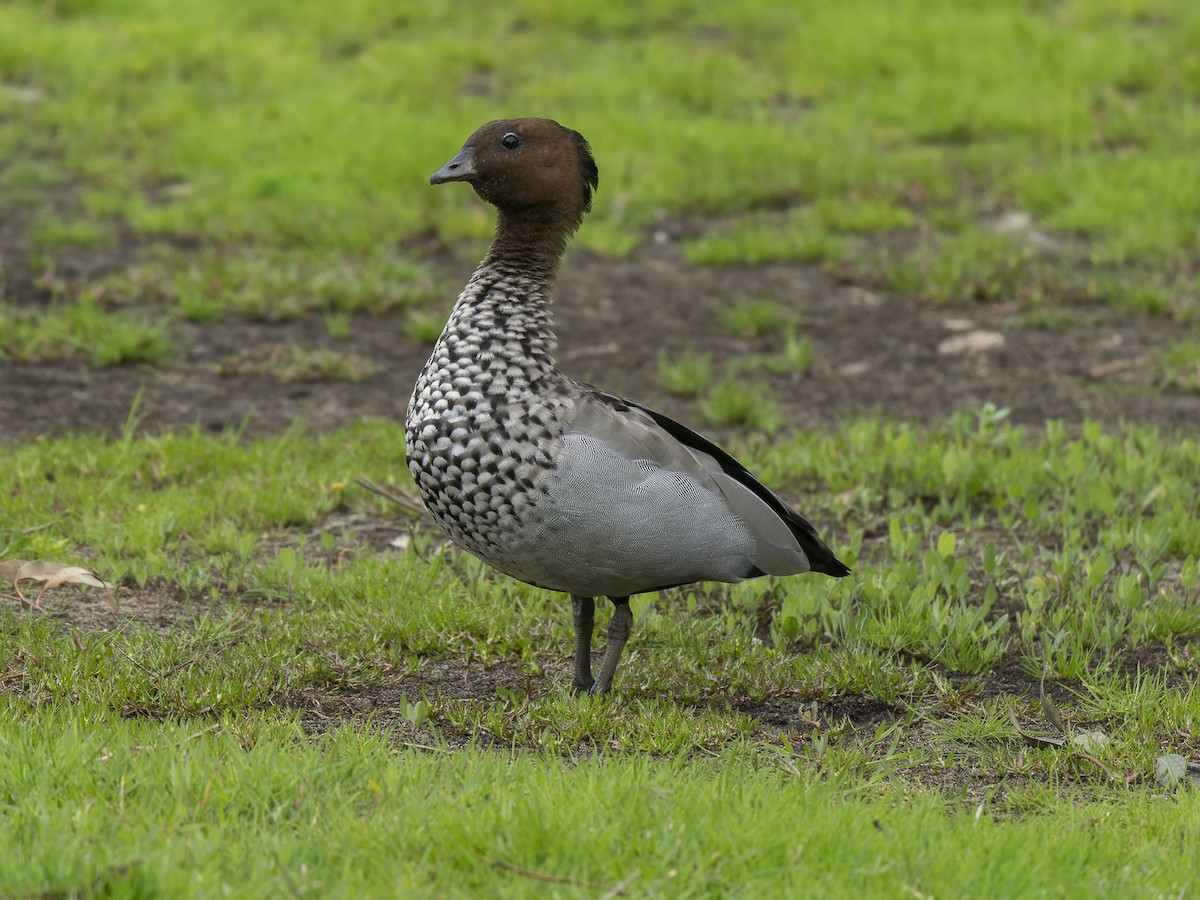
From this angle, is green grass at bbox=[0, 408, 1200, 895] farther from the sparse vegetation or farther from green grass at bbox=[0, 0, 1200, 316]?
green grass at bbox=[0, 0, 1200, 316]

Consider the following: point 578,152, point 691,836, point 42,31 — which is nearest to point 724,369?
point 578,152

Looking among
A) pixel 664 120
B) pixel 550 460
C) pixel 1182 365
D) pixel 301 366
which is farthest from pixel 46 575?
pixel 664 120

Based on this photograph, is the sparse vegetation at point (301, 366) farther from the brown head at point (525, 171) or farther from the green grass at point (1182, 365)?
the green grass at point (1182, 365)

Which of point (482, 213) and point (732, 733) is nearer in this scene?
point (732, 733)

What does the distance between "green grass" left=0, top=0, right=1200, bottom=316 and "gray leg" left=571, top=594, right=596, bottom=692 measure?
13.9ft

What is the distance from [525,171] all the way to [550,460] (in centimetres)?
106

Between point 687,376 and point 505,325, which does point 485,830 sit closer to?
point 505,325

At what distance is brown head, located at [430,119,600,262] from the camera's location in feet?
15.5

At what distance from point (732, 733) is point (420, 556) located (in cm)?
177

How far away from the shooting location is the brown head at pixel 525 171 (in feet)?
15.5

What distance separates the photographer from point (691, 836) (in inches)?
136

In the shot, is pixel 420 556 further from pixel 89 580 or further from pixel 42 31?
pixel 42 31

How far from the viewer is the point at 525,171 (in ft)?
15.5

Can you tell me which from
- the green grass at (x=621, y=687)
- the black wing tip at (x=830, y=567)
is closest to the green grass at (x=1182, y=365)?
the green grass at (x=621, y=687)
